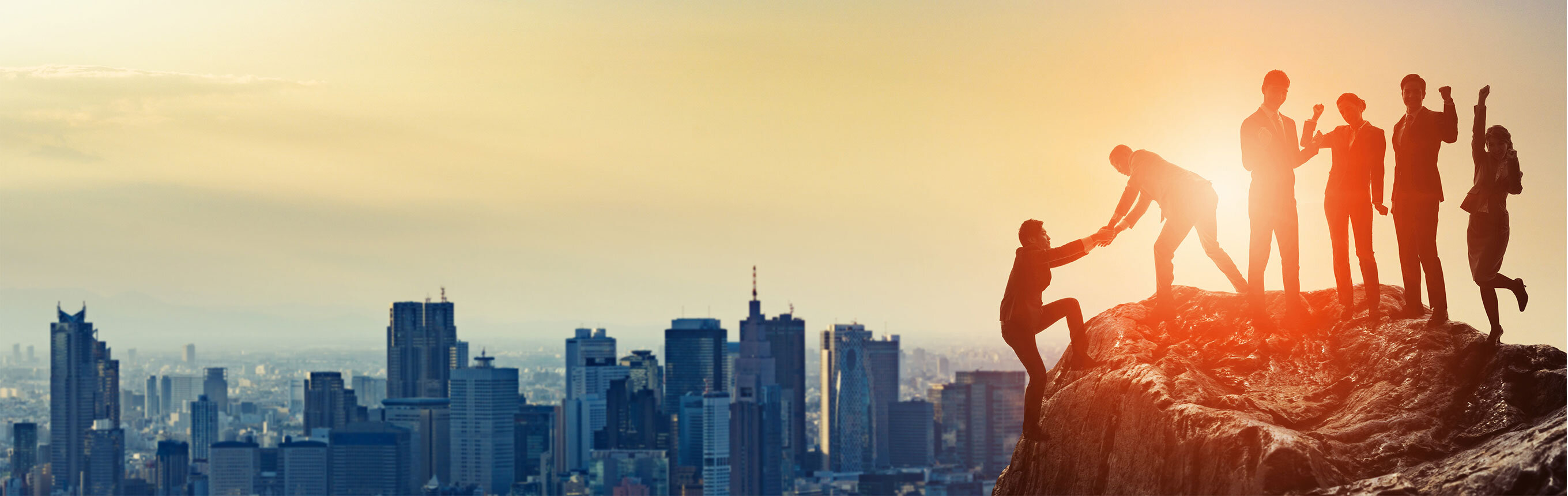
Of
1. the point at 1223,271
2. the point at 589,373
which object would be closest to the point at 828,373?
the point at 589,373

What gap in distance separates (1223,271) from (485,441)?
165204 mm

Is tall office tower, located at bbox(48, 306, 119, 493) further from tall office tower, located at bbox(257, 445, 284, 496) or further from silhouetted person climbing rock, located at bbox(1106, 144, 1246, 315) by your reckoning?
silhouetted person climbing rock, located at bbox(1106, 144, 1246, 315)

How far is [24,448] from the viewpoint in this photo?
158 meters

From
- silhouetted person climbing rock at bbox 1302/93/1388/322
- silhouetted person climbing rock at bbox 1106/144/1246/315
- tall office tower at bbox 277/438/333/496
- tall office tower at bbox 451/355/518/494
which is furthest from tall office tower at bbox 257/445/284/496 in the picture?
silhouetted person climbing rock at bbox 1302/93/1388/322

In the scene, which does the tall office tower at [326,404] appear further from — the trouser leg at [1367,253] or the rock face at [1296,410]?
the trouser leg at [1367,253]

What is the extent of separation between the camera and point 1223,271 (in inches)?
529

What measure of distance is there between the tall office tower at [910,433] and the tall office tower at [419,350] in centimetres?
5606

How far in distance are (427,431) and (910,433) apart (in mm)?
56328

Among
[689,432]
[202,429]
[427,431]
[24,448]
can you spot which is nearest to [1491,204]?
[689,432]

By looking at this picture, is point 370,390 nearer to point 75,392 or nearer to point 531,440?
point 531,440

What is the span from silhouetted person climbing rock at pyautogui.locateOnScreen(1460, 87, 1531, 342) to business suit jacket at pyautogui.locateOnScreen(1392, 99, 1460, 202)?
0.85ft

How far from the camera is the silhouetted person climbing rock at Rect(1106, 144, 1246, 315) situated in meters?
12.9

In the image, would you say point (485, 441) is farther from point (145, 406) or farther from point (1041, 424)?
point (1041, 424)

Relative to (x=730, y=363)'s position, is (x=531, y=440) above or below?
below
